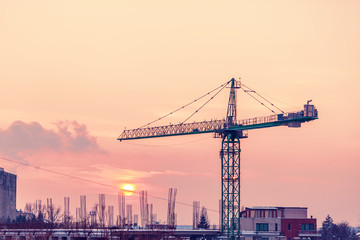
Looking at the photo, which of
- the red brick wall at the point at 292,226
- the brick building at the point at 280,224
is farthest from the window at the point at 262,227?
the red brick wall at the point at 292,226

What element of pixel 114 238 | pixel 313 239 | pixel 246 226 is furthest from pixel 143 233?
pixel 313 239

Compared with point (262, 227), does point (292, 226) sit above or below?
above

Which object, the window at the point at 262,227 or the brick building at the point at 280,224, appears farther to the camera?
the window at the point at 262,227

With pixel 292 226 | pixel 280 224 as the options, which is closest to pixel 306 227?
pixel 292 226

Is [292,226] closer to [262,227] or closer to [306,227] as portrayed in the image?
[306,227]

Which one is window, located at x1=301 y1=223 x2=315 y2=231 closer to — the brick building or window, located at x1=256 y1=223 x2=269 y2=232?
the brick building

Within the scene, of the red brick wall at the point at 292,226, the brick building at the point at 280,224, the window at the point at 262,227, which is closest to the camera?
the brick building at the point at 280,224

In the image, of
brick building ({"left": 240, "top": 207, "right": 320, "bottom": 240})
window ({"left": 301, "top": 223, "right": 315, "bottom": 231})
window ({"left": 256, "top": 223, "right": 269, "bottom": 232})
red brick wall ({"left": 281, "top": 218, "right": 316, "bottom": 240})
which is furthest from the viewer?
window ({"left": 301, "top": 223, "right": 315, "bottom": 231})

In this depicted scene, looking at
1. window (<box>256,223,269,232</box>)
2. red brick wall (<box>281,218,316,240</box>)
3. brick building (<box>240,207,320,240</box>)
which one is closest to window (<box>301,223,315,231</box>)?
brick building (<box>240,207,320,240</box>)

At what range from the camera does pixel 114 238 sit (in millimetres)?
146250

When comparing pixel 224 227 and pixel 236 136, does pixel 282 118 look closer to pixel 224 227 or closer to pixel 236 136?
pixel 236 136

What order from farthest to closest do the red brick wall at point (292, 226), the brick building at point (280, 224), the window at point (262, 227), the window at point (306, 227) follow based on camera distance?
the window at point (306, 227), the window at point (262, 227), the red brick wall at point (292, 226), the brick building at point (280, 224)

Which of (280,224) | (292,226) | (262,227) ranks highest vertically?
(280,224)

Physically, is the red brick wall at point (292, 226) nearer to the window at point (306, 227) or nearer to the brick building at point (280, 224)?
the brick building at point (280, 224)
